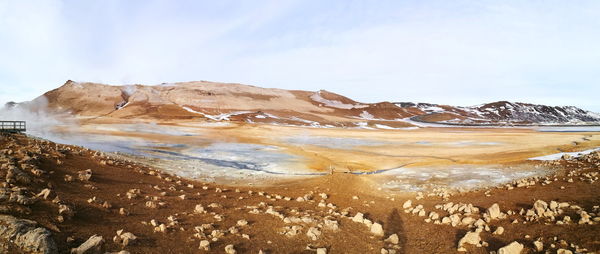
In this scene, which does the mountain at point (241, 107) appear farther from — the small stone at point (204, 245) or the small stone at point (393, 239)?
the small stone at point (204, 245)

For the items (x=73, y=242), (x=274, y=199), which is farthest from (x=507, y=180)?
(x=73, y=242)

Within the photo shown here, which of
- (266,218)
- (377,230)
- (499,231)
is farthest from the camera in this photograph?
(266,218)

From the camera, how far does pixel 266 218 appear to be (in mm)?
9094

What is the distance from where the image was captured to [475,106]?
164625mm

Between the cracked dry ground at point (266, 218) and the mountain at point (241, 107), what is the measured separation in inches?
2638

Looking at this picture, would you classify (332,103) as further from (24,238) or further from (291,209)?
(24,238)

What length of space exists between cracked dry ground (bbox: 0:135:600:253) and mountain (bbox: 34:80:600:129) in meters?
67.0

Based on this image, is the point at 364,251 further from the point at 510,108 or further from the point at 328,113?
the point at 510,108

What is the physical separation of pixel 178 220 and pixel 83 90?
11891 centimetres

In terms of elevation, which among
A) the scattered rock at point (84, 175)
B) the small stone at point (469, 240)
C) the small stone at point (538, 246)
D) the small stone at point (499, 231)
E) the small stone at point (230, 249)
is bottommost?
the small stone at point (230, 249)

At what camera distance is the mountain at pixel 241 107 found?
8681 cm

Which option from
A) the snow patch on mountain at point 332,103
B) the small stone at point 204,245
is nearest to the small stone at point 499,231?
the small stone at point 204,245

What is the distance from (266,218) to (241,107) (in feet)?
323

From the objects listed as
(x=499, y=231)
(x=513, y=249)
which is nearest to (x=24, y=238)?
(x=513, y=249)
